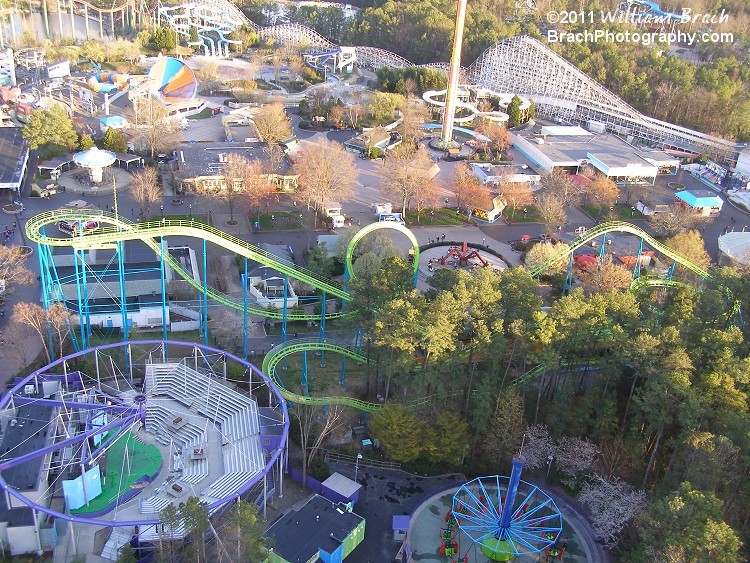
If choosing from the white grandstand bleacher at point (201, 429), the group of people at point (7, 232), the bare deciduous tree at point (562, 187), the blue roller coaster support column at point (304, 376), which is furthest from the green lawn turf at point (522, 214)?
the group of people at point (7, 232)

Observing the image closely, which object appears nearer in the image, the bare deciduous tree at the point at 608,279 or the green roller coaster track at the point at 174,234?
the green roller coaster track at the point at 174,234

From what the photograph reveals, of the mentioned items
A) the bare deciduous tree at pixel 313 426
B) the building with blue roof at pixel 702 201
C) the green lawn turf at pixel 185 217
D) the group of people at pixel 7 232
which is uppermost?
the building with blue roof at pixel 702 201

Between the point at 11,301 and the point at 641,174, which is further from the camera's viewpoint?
the point at 641,174

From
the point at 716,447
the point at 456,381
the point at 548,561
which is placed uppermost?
the point at 716,447

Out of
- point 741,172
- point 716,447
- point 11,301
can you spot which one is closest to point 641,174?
point 741,172

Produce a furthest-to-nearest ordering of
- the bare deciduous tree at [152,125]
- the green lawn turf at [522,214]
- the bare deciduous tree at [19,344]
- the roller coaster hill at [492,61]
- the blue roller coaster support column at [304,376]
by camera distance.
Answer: the roller coaster hill at [492,61] → the bare deciduous tree at [152,125] → the green lawn turf at [522,214] → the bare deciduous tree at [19,344] → the blue roller coaster support column at [304,376]

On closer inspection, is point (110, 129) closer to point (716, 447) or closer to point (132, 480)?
point (132, 480)

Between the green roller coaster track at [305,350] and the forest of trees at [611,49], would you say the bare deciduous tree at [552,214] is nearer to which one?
the green roller coaster track at [305,350]

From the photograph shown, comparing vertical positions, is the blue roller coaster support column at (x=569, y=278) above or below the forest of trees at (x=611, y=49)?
below

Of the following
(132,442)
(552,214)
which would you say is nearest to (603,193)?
(552,214)
